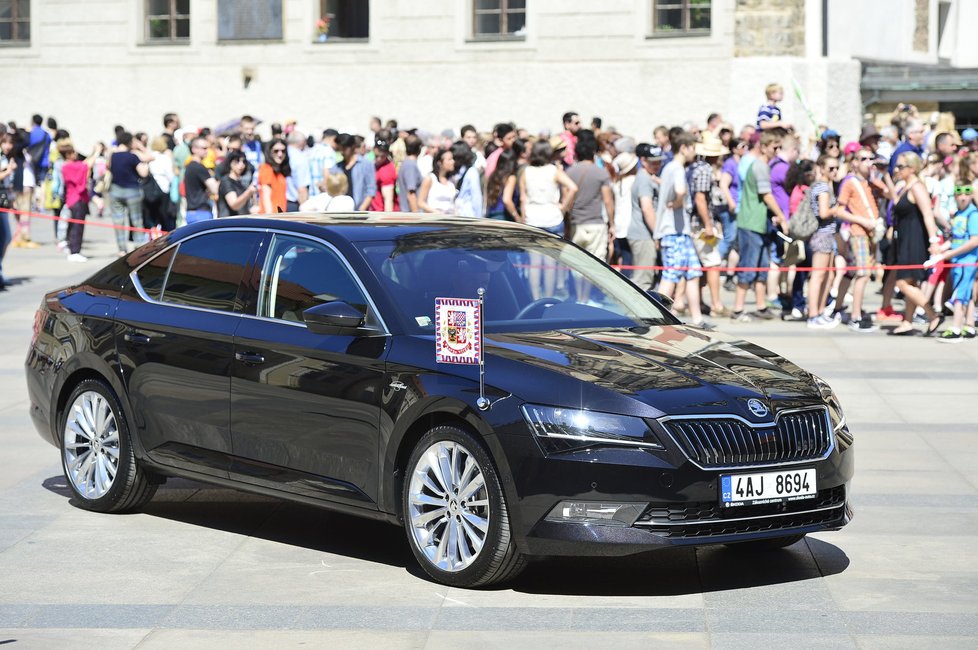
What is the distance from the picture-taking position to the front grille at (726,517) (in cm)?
648

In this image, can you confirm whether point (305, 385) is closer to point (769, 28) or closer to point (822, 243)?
point (822, 243)

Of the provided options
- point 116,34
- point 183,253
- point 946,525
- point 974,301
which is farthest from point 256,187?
point 116,34

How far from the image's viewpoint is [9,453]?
1020cm

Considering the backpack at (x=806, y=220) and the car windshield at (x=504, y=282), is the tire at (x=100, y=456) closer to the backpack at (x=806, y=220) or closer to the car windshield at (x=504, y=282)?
the car windshield at (x=504, y=282)

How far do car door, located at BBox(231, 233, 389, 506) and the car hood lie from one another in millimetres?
607

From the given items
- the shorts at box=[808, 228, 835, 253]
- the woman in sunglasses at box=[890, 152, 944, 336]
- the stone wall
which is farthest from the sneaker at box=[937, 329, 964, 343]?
the stone wall

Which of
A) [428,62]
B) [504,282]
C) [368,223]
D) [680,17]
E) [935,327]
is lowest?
[935,327]

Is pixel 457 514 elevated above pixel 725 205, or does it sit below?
below

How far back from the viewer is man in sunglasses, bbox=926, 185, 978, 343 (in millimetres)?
15820

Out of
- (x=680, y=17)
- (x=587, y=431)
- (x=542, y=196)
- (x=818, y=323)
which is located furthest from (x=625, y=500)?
(x=680, y=17)

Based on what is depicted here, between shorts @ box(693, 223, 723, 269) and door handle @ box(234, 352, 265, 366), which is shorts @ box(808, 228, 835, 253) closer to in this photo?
shorts @ box(693, 223, 723, 269)

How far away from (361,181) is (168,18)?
19579 millimetres

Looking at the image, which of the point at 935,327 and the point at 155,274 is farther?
the point at 935,327

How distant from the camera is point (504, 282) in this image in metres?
7.64
